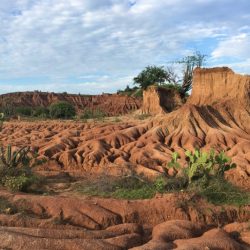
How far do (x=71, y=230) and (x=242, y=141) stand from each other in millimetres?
11219

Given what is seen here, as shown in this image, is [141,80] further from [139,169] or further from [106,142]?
[139,169]

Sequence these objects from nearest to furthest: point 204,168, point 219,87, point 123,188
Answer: point 204,168 < point 123,188 < point 219,87

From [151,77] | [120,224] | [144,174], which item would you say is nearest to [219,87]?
[144,174]

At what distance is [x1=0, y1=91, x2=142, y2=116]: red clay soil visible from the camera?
63.5 m

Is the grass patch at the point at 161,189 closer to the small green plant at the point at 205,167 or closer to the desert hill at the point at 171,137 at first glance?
the small green plant at the point at 205,167

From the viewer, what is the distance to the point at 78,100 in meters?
76.8

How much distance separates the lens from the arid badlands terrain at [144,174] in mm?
6352

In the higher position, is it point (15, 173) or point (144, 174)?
point (15, 173)

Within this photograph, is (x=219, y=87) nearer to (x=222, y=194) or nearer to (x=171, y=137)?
(x=171, y=137)

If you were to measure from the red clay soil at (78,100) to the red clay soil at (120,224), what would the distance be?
54.0m

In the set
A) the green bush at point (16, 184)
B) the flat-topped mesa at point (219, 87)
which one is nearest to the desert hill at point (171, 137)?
the flat-topped mesa at point (219, 87)

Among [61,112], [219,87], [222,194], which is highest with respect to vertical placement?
[219,87]

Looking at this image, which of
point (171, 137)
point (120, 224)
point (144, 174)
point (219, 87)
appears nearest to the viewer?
point (120, 224)

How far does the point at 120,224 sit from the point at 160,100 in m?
24.5
